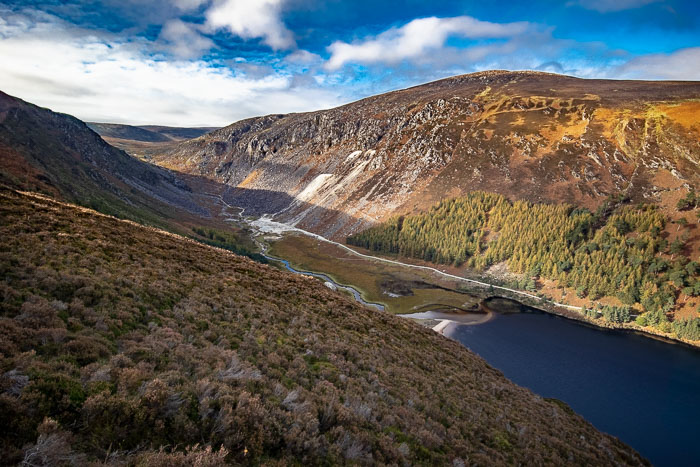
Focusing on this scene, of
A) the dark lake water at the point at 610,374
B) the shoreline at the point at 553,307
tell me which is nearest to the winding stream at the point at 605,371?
the dark lake water at the point at 610,374

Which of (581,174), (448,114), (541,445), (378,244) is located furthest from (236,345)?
(448,114)

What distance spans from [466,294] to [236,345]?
7477 cm

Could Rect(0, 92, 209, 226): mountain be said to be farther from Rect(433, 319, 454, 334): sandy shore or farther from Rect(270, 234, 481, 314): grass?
Rect(433, 319, 454, 334): sandy shore

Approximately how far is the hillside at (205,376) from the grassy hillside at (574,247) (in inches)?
2421

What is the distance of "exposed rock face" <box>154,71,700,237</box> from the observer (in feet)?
320

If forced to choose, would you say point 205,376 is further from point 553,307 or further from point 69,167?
point 69,167

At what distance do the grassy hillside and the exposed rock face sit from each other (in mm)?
8207

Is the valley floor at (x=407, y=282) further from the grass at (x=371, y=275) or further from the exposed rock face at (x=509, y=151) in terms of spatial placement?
the exposed rock face at (x=509, y=151)

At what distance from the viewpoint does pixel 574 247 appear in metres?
84.6

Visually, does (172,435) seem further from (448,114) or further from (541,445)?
(448,114)

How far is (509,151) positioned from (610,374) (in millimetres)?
94353

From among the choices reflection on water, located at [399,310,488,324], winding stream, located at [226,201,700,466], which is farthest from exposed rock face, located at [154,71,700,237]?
reflection on water, located at [399,310,488,324]

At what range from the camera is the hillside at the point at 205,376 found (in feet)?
21.9

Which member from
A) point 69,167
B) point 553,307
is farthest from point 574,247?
point 69,167
